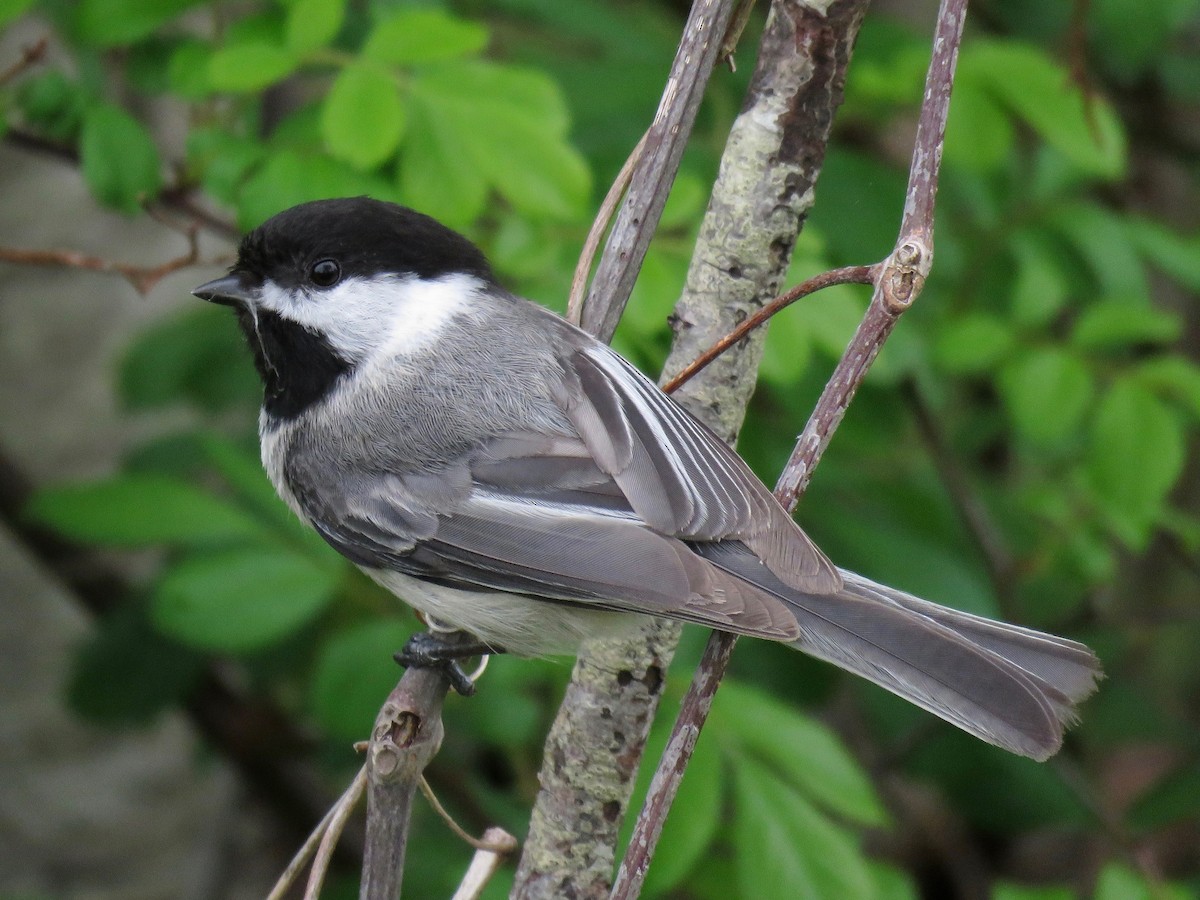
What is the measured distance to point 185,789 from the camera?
3271mm

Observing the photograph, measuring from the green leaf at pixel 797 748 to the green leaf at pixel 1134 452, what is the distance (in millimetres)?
643

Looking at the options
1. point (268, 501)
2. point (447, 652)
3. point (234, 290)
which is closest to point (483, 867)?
point (447, 652)

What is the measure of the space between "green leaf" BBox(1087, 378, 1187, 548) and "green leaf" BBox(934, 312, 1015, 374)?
20 cm

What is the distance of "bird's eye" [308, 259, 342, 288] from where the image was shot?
65.2 inches

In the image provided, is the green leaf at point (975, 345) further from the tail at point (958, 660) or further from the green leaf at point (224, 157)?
the green leaf at point (224, 157)

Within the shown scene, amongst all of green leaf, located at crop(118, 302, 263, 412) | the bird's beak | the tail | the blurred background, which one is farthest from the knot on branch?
green leaf, located at crop(118, 302, 263, 412)

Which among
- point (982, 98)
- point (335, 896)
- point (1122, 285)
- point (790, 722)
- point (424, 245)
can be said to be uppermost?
point (982, 98)

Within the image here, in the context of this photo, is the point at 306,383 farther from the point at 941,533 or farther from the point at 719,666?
the point at 941,533

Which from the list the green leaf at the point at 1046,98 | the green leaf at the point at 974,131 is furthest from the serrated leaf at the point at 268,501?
the green leaf at the point at 1046,98

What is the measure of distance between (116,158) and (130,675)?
110cm

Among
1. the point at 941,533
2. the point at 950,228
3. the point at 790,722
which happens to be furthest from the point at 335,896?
the point at 950,228

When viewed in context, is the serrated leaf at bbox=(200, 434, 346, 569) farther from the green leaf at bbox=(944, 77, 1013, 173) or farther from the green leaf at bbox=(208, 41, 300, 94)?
the green leaf at bbox=(944, 77, 1013, 173)

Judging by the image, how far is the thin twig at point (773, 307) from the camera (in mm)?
1154

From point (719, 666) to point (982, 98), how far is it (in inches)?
53.9
